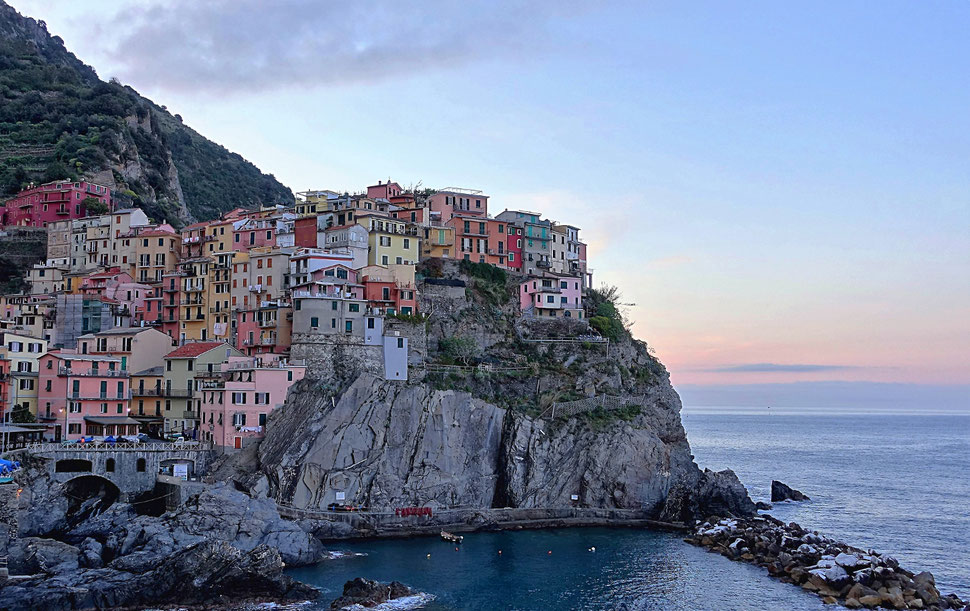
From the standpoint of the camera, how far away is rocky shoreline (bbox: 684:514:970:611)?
49.2 metres

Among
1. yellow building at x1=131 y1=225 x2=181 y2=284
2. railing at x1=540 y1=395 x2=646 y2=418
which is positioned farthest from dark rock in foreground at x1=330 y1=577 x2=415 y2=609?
yellow building at x1=131 y1=225 x2=181 y2=284

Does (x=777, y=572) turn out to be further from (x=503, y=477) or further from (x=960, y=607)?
(x=503, y=477)

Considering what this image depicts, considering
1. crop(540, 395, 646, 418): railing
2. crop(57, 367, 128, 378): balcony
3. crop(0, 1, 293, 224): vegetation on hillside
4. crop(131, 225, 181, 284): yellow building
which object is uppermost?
crop(0, 1, 293, 224): vegetation on hillside

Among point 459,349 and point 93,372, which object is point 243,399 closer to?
point 93,372

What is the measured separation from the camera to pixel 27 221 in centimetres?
9500

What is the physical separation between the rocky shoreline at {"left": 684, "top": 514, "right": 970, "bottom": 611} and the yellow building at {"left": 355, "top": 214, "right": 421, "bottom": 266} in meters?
33.5

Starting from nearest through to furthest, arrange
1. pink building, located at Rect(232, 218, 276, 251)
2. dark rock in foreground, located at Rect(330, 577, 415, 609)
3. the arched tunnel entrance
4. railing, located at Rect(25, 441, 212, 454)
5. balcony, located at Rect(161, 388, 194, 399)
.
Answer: dark rock in foreground, located at Rect(330, 577, 415, 609)
railing, located at Rect(25, 441, 212, 454)
the arched tunnel entrance
balcony, located at Rect(161, 388, 194, 399)
pink building, located at Rect(232, 218, 276, 251)

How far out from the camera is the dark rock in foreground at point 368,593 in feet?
150

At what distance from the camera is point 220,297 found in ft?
260

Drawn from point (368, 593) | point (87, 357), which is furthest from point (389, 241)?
point (368, 593)

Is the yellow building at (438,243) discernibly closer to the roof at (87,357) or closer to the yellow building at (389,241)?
the yellow building at (389,241)

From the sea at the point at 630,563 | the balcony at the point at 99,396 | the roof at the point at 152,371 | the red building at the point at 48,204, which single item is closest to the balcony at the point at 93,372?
the roof at the point at 152,371

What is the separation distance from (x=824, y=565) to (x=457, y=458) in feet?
85.3

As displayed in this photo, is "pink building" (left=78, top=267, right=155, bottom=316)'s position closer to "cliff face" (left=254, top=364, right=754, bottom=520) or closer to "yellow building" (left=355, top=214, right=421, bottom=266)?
"yellow building" (left=355, top=214, right=421, bottom=266)
